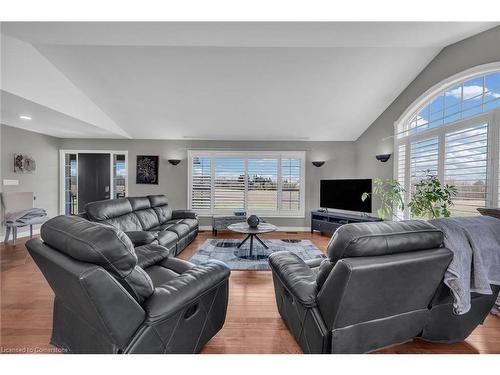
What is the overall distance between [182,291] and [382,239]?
47.8 inches

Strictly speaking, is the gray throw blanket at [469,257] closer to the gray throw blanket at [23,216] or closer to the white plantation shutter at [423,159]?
the white plantation shutter at [423,159]

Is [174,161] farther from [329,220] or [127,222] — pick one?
[329,220]

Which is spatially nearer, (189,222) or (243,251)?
(243,251)

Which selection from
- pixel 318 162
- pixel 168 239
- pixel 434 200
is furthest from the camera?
pixel 318 162

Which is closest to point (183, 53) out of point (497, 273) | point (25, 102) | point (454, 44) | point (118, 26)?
point (118, 26)

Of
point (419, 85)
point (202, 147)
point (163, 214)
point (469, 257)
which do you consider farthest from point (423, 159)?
point (163, 214)

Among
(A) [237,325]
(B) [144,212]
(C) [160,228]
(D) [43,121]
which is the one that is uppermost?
(D) [43,121]

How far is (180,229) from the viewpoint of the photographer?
3.83 metres

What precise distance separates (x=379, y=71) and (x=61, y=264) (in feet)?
14.0

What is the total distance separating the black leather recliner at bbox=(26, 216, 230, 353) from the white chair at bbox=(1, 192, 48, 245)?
3757 mm

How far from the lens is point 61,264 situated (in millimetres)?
1126

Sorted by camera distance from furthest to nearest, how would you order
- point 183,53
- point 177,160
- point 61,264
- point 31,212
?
1. point 177,160
2. point 31,212
3. point 183,53
4. point 61,264

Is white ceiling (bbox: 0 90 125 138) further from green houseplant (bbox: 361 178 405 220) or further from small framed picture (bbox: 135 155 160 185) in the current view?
green houseplant (bbox: 361 178 405 220)
